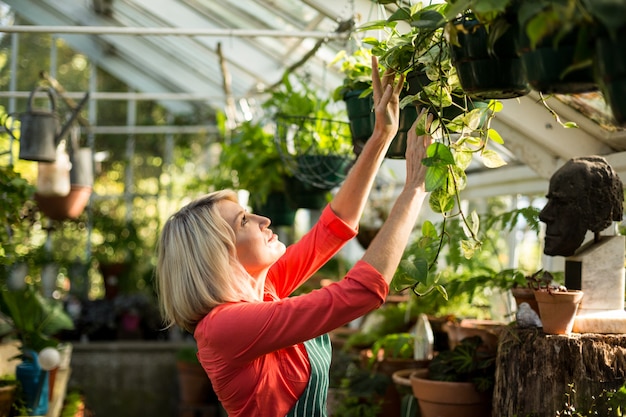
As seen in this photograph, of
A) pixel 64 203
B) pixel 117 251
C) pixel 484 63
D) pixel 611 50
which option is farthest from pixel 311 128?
pixel 117 251

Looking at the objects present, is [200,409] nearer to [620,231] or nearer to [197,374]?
[197,374]

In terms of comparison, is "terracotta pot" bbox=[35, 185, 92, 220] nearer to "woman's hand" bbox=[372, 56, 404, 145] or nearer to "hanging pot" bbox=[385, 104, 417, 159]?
"hanging pot" bbox=[385, 104, 417, 159]

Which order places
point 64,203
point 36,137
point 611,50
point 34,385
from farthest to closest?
point 64,203 → point 36,137 → point 34,385 → point 611,50

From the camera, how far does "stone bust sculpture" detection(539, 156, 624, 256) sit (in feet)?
7.37

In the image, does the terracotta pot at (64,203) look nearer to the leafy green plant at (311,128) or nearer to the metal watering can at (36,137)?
the metal watering can at (36,137)

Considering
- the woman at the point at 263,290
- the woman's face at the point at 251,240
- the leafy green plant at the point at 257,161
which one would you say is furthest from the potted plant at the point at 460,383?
the leafy green plant at the point at 257,161

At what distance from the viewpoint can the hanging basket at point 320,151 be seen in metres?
3.31

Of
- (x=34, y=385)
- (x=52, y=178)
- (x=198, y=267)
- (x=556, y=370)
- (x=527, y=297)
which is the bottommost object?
(x=34, y=385)

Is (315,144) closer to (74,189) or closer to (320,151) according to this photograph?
(320,151)

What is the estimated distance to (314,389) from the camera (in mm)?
1915

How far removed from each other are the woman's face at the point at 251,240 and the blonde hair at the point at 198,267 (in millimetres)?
25

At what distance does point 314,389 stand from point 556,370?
0.74 meters

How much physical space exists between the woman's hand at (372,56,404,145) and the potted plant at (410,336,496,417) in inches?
51.2

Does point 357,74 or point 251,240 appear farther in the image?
point 357,74
